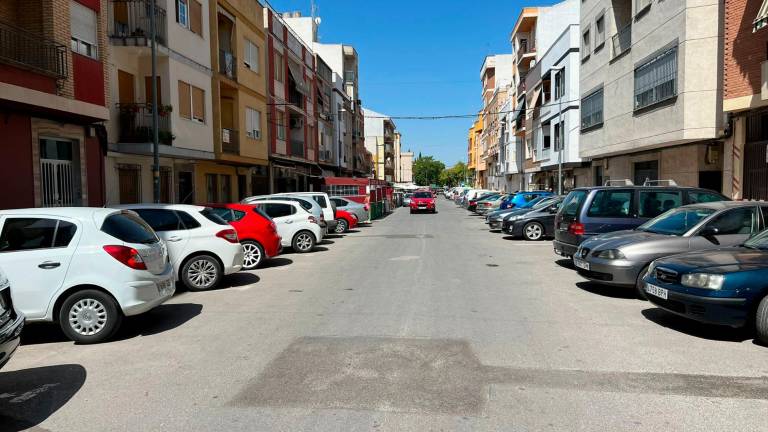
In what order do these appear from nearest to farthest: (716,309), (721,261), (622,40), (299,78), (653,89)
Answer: (716,309)
(721,261)
(653,89)
(622,40)
(299,78)

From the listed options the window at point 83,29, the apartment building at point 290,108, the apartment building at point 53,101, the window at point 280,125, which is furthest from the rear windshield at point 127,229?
the window at point 280,125

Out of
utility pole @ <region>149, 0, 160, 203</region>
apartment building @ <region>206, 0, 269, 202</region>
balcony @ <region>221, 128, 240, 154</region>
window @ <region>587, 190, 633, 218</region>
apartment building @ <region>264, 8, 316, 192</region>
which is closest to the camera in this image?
window @ <region>587, 190, 633, 218</region>

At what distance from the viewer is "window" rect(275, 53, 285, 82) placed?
31.3 meters

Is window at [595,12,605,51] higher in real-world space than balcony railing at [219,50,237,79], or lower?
higher

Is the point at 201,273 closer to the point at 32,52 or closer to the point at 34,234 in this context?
the point at 34,234

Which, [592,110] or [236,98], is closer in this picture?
[236,98]

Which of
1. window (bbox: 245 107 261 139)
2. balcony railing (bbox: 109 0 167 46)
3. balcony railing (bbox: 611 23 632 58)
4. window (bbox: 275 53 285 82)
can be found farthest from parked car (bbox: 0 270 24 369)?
window (bbox: 275 53 285 82)

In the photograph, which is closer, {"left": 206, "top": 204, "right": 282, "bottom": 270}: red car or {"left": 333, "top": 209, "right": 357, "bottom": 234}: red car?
{"left": 206, "top": 204, "right": 282, "bottom": 270}: red car

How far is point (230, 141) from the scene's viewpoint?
23.8 metres

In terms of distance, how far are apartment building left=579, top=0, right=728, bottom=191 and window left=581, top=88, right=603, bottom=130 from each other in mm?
46

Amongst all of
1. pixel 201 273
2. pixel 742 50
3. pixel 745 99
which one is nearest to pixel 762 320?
pixel 201 273

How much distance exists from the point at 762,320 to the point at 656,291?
117cm

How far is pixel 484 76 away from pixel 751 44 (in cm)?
6747

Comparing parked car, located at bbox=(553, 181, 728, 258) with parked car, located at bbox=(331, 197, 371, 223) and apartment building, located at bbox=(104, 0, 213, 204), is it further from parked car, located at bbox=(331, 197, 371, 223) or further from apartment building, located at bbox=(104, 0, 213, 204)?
parked car, located at bbox=(331, 197, 371, 223)
